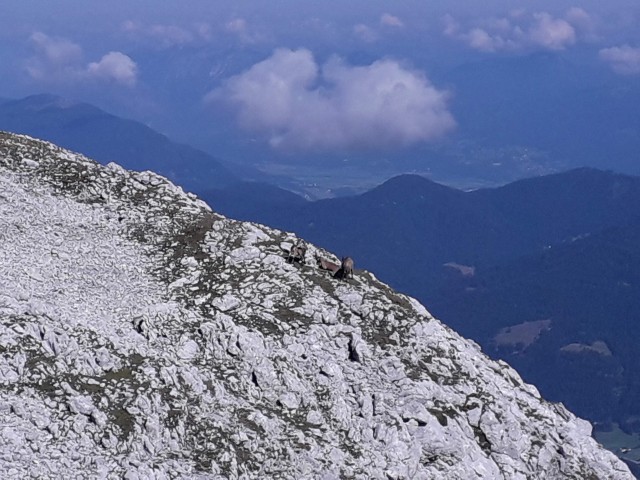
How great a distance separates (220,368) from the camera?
37562mm

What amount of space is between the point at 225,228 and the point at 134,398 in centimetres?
1646

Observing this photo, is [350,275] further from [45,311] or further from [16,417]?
[16,417]

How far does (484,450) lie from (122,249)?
2236 centimetres


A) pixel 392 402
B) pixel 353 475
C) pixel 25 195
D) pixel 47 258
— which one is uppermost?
pixel 25 195

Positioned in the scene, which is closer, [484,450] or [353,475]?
[353,475]

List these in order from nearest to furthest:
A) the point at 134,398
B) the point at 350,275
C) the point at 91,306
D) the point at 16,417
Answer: the point at 16,417 → the point at 134,398 → the point at 91,306 → the point at 350,275

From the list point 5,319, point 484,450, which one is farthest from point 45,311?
point 484,450

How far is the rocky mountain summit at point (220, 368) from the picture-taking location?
32438 mm

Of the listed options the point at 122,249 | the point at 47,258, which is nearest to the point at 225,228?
the point at 122,249

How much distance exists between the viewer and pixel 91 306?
38906mm

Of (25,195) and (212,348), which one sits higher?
(25,195)

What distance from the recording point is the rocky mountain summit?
3244 cm

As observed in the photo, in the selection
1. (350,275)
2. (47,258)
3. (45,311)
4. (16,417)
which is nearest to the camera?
(16,417)

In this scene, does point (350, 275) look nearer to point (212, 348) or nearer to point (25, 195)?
point (212, 348)
